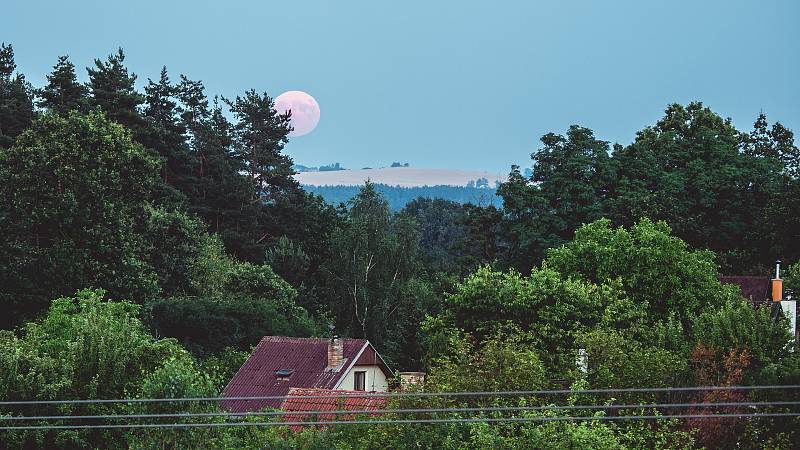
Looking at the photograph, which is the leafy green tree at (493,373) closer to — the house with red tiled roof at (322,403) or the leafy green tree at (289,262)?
the house with red tiled roof at (322,403)

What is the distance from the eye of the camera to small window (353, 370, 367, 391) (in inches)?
1682

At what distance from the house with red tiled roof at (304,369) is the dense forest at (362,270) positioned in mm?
2338

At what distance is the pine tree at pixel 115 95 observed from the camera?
71.3 metres

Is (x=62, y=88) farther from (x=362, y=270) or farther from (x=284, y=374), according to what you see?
(x=284, y=374)

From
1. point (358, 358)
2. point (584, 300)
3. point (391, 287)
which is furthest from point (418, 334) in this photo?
point (584, 300)

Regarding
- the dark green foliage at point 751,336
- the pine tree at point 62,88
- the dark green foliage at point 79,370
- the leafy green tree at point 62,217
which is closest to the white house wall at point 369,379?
the dark green foliage at point 79,370

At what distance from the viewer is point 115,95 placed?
7150 cm

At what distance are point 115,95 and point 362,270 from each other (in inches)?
739

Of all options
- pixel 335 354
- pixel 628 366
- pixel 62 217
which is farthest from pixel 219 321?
pixel 628 366

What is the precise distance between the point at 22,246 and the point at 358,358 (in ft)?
57.8

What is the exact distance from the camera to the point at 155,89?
3211 inches

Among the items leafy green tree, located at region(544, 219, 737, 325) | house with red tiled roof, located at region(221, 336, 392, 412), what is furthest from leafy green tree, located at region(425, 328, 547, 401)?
leafy green tree, located at region(544, 219, 737, 325)

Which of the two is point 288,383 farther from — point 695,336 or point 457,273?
point 457,273

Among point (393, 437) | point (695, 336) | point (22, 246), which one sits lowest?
point (393, 437)
